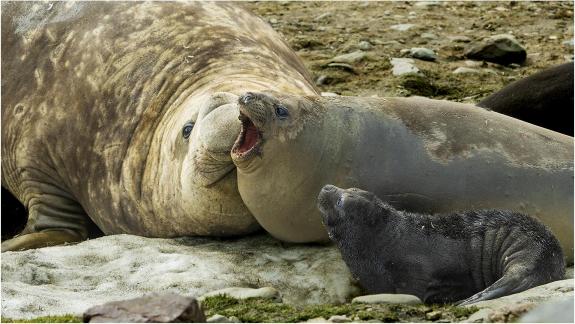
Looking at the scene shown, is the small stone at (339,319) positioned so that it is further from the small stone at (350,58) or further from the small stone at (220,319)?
the small stone at (350,58)

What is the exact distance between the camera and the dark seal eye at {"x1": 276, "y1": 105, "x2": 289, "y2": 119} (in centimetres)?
614

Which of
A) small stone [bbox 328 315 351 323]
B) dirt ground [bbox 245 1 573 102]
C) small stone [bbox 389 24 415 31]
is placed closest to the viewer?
small stone [bbox 328 315 351 323]

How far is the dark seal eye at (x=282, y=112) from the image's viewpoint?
20.2 feet

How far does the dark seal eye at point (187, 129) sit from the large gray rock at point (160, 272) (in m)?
0.55

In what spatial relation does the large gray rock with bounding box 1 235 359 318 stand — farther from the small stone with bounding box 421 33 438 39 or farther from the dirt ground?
the small stone with bounding box 421 33 438 39

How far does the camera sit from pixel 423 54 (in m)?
10.7

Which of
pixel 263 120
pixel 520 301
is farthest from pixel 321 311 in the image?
pixel 263 120

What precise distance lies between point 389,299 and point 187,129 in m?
1.84

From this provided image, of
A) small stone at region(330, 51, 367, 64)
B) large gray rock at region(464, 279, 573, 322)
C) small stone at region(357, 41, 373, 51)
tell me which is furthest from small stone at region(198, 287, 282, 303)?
small stone at region(357, 41, 373, 51)

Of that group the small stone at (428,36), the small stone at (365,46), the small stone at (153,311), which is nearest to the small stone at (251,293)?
the small stone at (153,311)

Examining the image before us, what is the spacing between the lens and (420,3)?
1241 cm

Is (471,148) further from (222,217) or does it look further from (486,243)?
(222,217)

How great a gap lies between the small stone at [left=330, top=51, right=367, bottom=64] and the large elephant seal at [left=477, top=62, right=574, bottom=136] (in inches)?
104

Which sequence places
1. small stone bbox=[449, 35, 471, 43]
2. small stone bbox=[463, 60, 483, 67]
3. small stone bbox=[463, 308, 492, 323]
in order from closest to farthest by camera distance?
A: small stone bbox=[463, 308, 492, 323] → small stone bbox=[463, 60, 483, 67] → small stone bbox=[449, 35, 471, 43]
